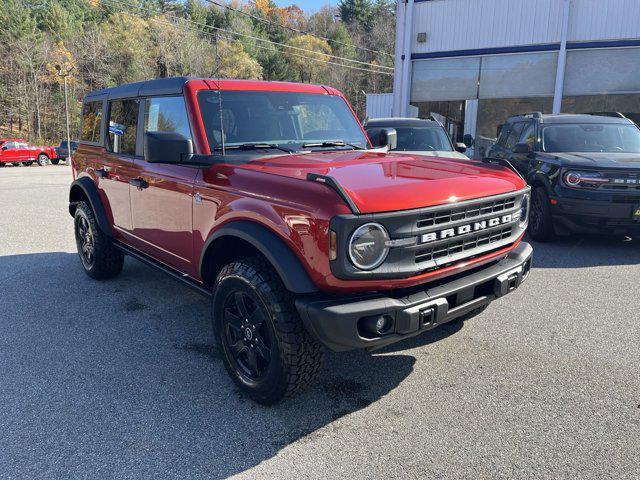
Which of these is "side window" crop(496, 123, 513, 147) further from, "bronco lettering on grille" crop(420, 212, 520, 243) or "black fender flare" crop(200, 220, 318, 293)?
"black fender flare" crop(200, 220, 318, 293)

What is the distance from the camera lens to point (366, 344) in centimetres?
255

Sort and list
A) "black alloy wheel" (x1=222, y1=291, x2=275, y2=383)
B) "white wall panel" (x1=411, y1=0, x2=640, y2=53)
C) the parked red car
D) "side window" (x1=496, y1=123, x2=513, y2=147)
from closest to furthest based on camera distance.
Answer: "black alloy wheel" (x1=222, y1=291, x2=275, y2=383) < "side window" (x1=496, y1=123, x2=513, y2=147) < "white wall panel" (x1=411, y1=0, x2=640, y2=53) < the parked red car

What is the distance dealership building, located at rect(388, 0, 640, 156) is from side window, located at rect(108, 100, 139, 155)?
48.8ft

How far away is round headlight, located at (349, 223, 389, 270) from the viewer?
2518mm

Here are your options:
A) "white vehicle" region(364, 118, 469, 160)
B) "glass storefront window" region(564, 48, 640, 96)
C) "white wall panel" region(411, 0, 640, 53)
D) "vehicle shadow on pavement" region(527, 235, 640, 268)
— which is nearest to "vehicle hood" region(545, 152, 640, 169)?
"vehicle shadow on pavement" region(527, 235, 640, 268)

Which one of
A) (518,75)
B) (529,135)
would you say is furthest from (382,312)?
(518,75)

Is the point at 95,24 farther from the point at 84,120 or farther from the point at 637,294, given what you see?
the point at 637,294

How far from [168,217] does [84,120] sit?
103 inches

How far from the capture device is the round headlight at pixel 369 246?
8.26 ft

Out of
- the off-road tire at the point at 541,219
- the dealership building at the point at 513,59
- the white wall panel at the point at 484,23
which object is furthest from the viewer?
the white wall panel at the point at 484,23

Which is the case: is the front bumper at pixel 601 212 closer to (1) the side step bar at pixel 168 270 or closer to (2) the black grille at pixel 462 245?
(2) the black grille at pixel 462 245

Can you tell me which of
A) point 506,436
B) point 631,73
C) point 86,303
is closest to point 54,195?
point 86,303

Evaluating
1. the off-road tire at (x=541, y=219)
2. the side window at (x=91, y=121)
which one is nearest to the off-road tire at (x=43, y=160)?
the side window at (x=91, y=121)

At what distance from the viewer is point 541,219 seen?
286 inches
